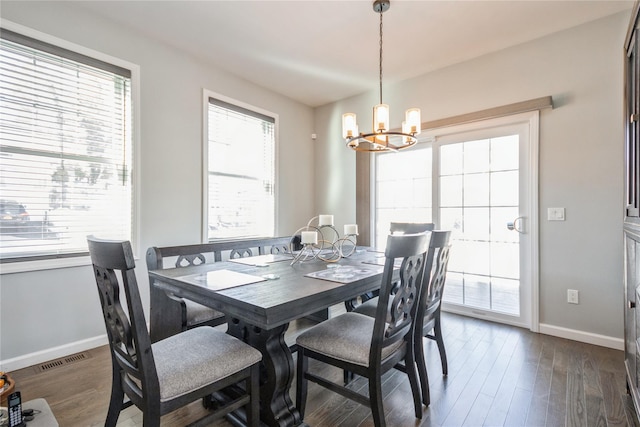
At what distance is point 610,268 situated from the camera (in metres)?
2.57

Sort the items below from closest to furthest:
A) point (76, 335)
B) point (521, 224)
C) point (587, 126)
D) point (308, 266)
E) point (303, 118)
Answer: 1. point (308, 266)
2. point (76, 335)
3. point (587, 126)
4. point (521, 224)
5. point (303, 118)

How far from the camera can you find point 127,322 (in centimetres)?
119

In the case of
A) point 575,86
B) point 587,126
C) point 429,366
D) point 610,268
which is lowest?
point 429,366

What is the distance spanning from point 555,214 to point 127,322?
11.1 feet

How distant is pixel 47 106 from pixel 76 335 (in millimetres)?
1840

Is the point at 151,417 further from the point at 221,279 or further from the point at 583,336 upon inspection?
the point at 583,336

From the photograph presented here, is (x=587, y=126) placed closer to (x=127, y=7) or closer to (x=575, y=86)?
(x=575, y=86)

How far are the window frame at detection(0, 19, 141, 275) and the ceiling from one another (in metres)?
0.36

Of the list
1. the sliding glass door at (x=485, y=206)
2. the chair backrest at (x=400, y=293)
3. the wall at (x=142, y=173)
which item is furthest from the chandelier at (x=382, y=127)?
the wall at (x=142, y=173)

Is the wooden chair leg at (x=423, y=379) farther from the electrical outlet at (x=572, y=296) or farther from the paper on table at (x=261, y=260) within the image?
the electrical outlet at (x=572, y=296)

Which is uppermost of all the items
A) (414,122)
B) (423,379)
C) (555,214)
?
(414,122)

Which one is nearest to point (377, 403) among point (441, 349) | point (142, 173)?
point (441, 349)

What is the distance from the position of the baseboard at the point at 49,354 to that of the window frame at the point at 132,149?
2.09ft

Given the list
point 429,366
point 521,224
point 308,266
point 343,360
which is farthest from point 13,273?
point 521,224
